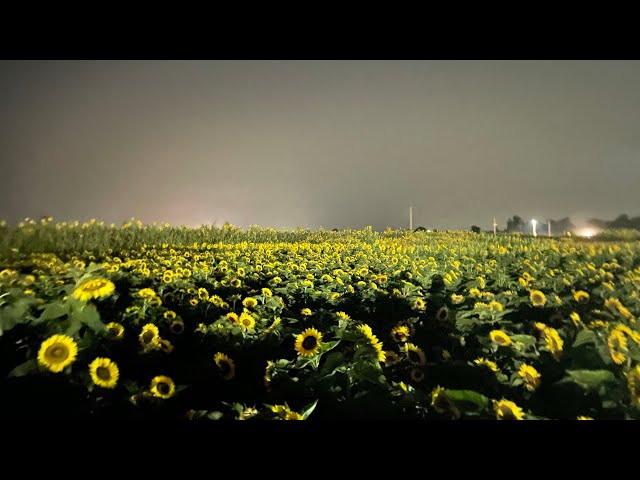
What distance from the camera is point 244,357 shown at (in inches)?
57.2

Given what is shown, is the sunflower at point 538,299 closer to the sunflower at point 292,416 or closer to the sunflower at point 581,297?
the sunflower at point 581,297

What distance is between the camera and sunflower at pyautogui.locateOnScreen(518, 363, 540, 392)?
1.36 m

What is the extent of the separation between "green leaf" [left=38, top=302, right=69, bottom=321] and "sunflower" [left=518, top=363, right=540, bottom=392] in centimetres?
173

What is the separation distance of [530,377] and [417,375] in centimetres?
48

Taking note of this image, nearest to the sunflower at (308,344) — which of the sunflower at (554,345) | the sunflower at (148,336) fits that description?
the sunflower at (148,336)

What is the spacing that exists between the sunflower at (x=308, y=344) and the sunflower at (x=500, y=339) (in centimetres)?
93

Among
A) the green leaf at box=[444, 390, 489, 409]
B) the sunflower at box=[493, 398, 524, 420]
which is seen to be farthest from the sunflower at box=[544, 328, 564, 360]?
the green leaf at box=[444, 390, 489, 409]

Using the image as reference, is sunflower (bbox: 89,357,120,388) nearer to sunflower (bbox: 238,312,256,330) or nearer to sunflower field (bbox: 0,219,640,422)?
sunflower field (bbox: 0,219,640,422)

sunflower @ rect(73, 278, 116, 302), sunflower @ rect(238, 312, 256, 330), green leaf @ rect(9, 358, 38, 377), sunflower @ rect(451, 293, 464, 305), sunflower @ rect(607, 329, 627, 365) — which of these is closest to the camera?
green leaf @ rect(9, 358, 38, 377)

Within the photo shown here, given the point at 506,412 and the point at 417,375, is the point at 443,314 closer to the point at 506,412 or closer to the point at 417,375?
the point at 417,375

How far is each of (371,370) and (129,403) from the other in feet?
2.62

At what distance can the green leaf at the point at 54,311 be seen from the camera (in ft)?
3.51
